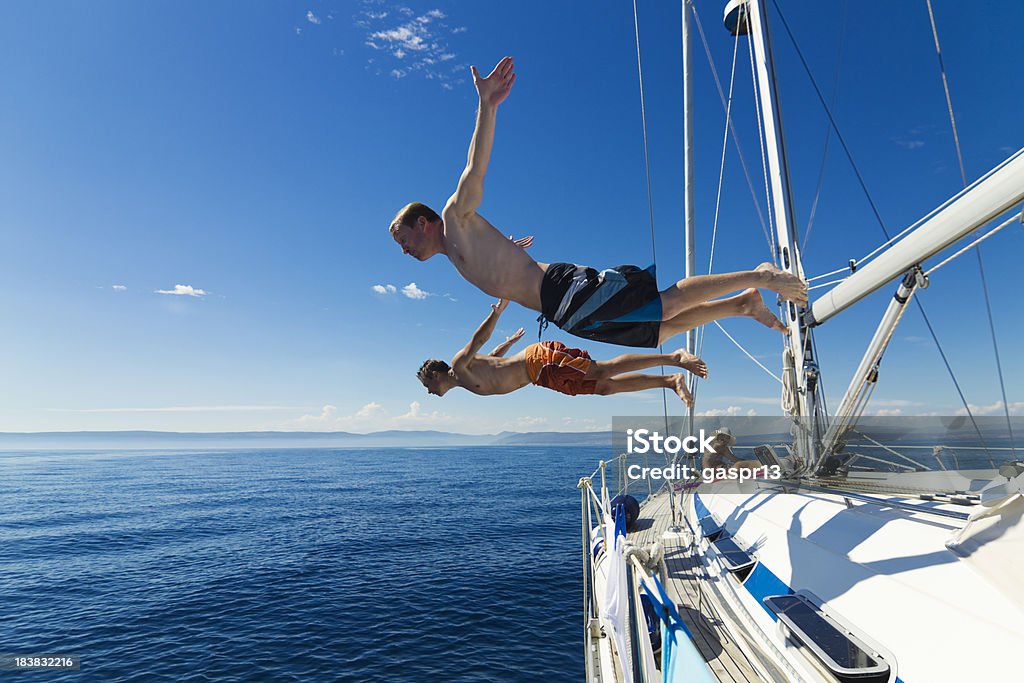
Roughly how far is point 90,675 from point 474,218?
19.4 m

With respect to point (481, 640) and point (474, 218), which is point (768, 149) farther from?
point (481, 640)

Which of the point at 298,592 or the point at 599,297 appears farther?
the point at 298,592

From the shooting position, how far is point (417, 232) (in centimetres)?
452

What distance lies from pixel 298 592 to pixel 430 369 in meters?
21.5

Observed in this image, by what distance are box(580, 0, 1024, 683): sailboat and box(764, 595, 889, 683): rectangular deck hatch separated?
0.05 feet

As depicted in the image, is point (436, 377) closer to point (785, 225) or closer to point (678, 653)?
point (678, 653)

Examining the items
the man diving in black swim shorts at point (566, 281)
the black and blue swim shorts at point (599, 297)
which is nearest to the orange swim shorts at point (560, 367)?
the man diving in black swim shorts at point (566, 281)

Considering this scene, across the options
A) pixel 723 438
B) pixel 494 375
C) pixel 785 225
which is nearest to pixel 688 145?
pixel 785 225

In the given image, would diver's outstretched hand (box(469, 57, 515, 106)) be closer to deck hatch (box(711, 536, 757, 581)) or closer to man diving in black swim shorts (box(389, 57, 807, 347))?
man diving in black swim shorts (box(389, 57, 807, 347))

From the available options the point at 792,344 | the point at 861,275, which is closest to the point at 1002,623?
the point at 861,275

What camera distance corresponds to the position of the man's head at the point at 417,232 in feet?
14.8

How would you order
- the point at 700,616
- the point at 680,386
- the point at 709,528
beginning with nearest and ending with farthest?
the point at 680,386 → the point at 700,616 → the point at 709,528

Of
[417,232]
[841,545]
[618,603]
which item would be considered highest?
[417,232]

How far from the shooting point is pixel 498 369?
5531mm
